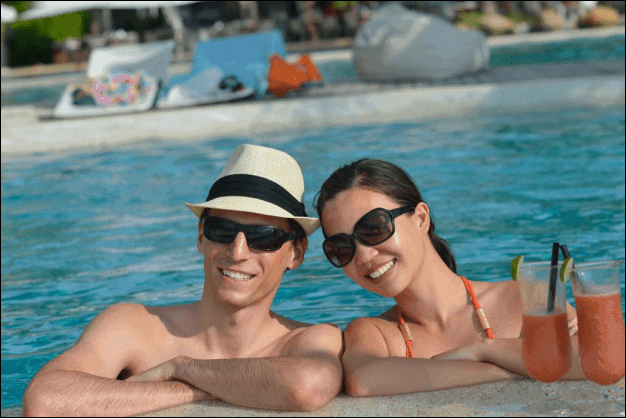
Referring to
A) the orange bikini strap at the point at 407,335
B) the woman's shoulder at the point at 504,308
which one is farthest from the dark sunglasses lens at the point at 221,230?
the woman's shoulder at the point at 504,308

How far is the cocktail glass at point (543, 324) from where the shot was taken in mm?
2273

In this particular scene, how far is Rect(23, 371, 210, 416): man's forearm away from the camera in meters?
2.87

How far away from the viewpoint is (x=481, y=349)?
295 cm

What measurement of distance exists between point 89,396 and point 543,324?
144cm

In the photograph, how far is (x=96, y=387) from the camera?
9.53 ft

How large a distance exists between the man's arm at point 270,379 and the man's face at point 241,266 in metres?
0.24

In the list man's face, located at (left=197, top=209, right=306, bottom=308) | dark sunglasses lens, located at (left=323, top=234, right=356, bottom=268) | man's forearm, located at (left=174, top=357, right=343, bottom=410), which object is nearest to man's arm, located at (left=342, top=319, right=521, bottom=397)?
man's forearm, located at (left=174, top=357, right=343, bottom=410)

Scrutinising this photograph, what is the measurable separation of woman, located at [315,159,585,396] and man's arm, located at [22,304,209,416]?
2.06ft

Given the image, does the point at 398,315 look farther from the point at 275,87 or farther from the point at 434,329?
the point at 275,87

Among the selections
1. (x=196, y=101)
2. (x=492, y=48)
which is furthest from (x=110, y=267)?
(x=492, y=48)

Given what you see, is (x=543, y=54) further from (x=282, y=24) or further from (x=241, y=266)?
(x=241, y=266)

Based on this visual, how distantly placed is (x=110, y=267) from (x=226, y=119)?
579cm

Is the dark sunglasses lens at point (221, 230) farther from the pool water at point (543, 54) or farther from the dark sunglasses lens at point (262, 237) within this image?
the pool water at point (543, 54)

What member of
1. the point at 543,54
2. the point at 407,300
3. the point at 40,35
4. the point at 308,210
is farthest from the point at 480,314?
the point at 40,35
